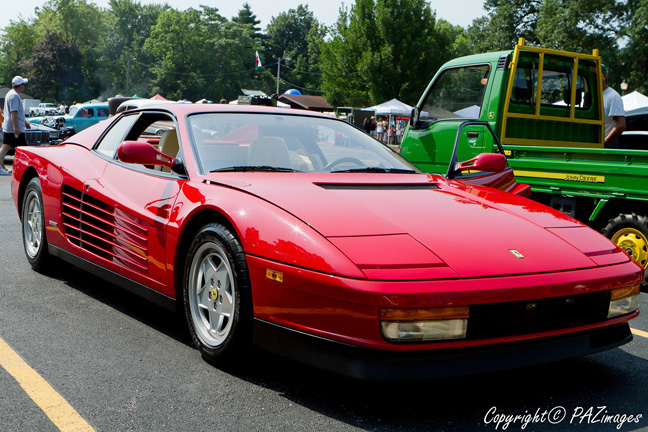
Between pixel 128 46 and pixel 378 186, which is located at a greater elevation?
pixel 128 46

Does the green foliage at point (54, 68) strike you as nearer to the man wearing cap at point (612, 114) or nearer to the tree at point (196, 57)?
the tree at point (196, 57)

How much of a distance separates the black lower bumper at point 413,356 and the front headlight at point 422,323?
2.5 inches

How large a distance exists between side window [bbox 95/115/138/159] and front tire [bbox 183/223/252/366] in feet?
4.74

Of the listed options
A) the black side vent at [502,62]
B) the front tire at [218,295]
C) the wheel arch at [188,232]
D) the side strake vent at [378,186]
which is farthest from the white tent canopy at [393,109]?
the front tire at [218,295]

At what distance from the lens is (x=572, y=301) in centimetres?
268

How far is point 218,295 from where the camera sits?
3086 mm

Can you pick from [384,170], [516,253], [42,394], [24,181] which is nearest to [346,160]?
[384,170]

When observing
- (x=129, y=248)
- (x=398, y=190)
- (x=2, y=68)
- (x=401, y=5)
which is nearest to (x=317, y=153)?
(x=398, y=190)

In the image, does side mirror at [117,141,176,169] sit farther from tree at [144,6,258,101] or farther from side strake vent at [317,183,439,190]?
tree at [144,6,258,101]

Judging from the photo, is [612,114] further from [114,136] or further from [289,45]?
[289,45]

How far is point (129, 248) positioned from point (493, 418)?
2.14m

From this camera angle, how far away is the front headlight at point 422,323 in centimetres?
243

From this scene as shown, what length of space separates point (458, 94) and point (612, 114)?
1731mm

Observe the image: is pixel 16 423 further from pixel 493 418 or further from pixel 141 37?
pixel 141 37
